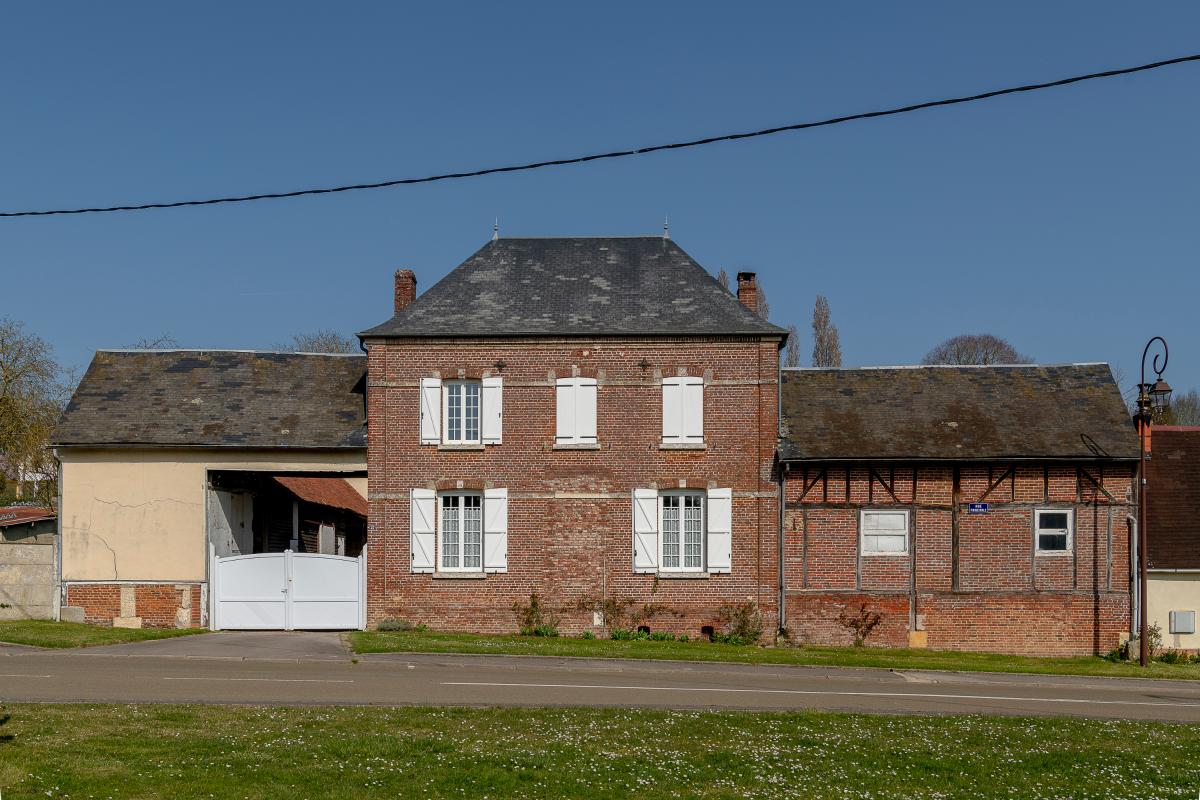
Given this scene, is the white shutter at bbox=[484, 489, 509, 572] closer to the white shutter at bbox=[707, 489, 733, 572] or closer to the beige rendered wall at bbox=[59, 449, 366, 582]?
the white shutter at bbox=[707, 489, 733, 572]

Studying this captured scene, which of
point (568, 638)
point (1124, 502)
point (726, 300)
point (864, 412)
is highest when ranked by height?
point (726, 300)

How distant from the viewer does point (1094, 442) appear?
85.3ft

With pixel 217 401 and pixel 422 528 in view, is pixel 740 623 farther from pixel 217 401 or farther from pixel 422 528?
pixel 217 401

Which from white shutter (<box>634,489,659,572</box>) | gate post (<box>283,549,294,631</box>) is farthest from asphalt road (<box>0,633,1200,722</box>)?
white shutter (<box>634,489,659,572</box>)

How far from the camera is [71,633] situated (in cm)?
2347

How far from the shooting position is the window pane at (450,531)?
26.3 meters

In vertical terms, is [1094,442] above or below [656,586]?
above

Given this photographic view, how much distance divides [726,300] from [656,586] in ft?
21.8

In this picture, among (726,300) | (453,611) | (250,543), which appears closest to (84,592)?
(250,543)

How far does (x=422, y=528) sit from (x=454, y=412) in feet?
8.74

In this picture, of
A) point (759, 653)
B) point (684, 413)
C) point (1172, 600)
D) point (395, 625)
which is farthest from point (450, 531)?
point (1172, 600)

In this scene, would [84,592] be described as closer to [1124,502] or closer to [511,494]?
[511,494]

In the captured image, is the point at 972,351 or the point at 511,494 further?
the point at 972,351

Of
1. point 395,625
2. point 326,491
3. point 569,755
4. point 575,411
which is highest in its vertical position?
point 575,411
